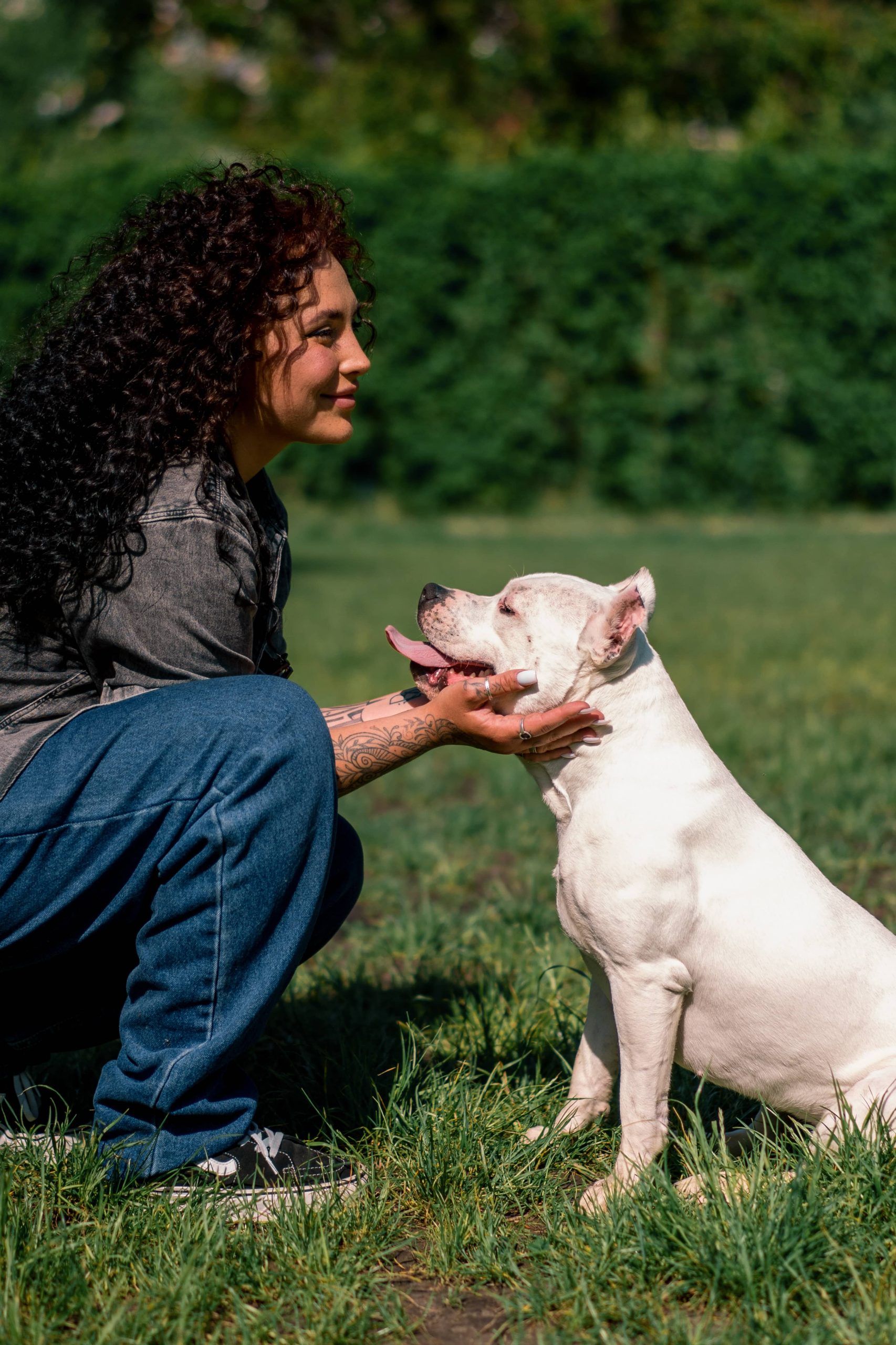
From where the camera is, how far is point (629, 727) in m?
2.51

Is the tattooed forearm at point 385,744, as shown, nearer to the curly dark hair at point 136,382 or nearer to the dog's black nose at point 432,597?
the dog's black nose at point 432,597

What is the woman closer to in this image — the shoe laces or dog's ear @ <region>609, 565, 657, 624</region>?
the shoe laces

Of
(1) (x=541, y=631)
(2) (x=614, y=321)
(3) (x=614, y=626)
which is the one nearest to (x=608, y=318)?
(2) (x=614, y=321)

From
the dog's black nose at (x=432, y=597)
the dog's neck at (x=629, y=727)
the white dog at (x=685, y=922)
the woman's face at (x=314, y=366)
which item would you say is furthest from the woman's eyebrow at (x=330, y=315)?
the dog's neck at (x=629, y=727)

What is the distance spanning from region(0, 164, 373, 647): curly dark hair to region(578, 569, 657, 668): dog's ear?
664 millimetres

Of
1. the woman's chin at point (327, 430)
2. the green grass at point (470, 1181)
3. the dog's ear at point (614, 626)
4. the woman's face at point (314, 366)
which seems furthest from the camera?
the woman's chin at point (327, 430)

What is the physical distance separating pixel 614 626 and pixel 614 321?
13273 mm

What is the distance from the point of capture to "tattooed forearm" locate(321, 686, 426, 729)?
2684mm

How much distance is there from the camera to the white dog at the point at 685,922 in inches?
92.6

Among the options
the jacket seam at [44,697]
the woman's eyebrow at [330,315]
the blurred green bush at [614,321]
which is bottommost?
the blurred green bush at [614,321]

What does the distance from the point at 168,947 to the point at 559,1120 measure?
2.96 feet

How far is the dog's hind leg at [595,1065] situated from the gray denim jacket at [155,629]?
100cm

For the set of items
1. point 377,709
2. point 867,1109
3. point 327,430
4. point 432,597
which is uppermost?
point 327,430

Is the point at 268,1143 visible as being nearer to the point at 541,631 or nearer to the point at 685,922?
the point at 685,922
